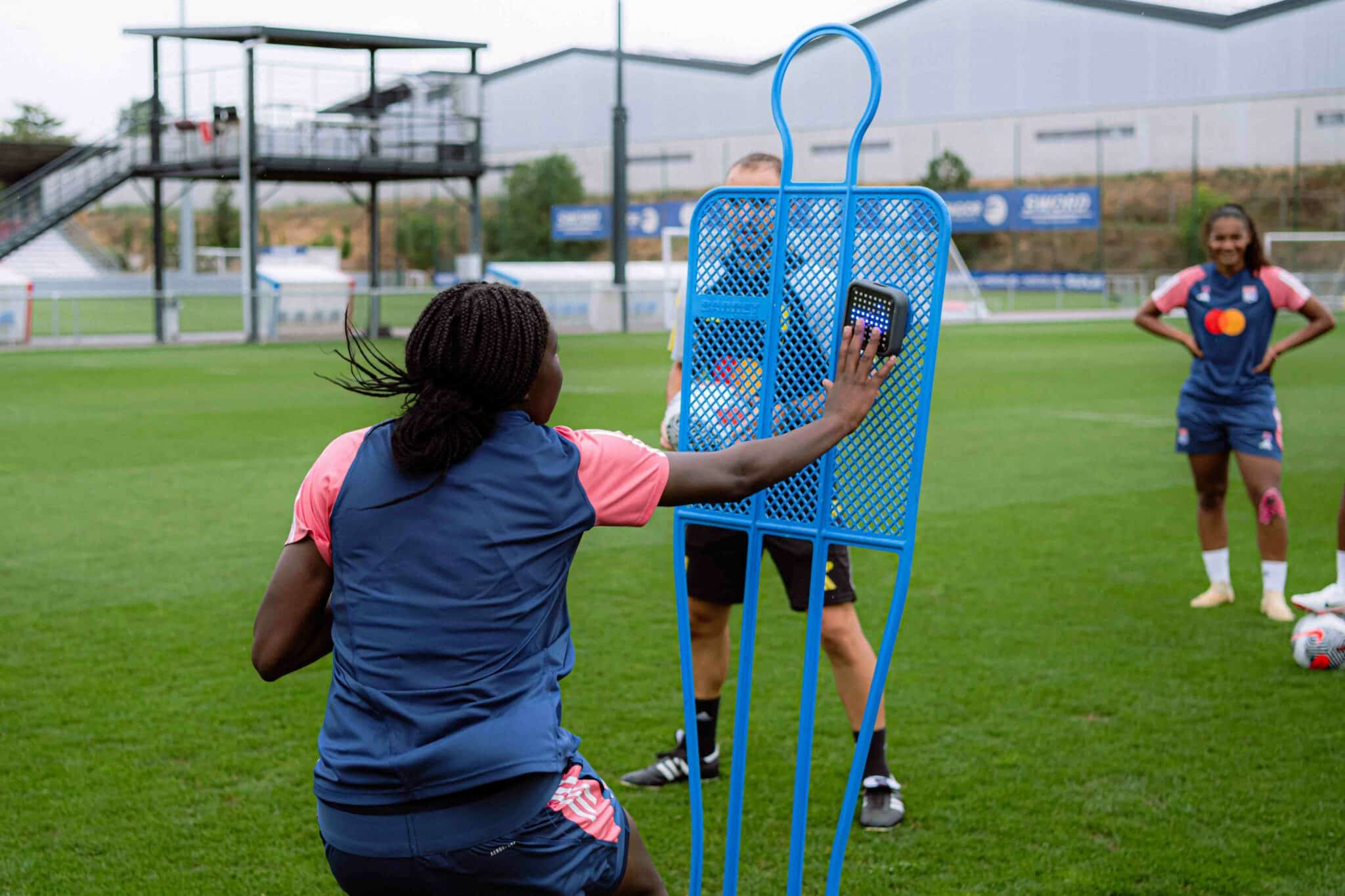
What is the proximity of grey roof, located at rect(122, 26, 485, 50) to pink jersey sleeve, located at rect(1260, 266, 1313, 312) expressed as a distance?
1086 inches

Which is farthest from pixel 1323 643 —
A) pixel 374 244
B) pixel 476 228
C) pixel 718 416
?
pixel 374 244

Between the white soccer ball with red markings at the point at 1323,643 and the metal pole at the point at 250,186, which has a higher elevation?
the metal pole at the point at 250,186

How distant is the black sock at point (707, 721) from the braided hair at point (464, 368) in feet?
8.96

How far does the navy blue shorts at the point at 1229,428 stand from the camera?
7.08 m

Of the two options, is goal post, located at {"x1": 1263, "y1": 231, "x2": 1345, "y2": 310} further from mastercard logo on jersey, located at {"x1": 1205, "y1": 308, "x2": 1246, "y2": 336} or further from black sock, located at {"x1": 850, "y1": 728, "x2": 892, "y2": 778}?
black sock, located at {"x1": 850, "y1": 728, "x2": 892, "y2": 778}

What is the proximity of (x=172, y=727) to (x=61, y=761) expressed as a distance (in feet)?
1.49

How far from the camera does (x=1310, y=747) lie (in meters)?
5.21

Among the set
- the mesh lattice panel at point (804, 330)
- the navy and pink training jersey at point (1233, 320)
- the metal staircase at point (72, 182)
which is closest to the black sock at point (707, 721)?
the mesh lattice panel at point (804, 330)

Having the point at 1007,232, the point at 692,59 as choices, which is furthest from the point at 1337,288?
the point at 692,59

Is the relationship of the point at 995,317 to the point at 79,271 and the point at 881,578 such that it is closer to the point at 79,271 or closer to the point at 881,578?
the point at 79,271

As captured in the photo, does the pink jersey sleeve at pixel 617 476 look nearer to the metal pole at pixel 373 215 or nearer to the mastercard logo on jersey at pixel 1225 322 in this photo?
the mastercard logo on jersey at pixel 1225 322

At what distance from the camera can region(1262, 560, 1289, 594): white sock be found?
7.21 m

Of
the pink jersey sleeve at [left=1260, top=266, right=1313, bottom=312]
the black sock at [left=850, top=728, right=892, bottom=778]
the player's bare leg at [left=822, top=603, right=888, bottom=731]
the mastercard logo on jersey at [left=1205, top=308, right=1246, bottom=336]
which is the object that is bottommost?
the black sock at [left=850, top=728, right=892, bottom=778]

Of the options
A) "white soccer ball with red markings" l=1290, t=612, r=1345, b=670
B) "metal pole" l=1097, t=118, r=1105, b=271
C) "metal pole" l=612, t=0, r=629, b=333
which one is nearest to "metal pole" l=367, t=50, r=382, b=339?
"metal pole" l=612, t=0, r=629, b=333
